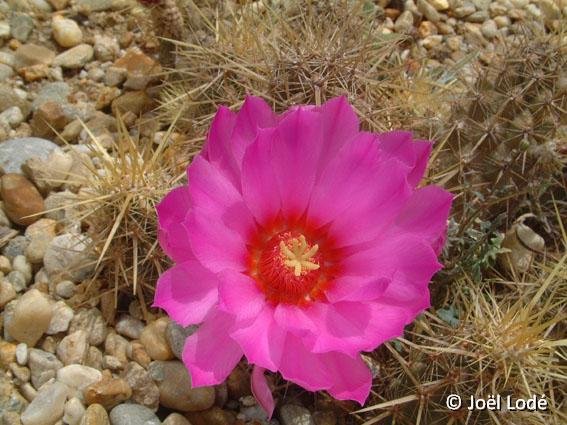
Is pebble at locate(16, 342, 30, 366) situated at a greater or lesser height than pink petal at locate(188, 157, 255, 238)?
lesser

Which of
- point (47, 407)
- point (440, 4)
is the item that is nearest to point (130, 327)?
point (47, 407)

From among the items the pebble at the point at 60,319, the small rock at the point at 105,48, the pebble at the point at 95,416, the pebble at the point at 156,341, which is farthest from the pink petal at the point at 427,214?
the small rock at the point at 105,48

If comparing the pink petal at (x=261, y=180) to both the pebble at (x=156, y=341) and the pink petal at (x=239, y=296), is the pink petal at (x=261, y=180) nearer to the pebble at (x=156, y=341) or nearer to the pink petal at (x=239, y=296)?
the pink petal at (x=239, y=296)

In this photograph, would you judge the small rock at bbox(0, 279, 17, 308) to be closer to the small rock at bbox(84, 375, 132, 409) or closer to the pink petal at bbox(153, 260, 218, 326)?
the small rock at bbox(84, 375, 132, 409)

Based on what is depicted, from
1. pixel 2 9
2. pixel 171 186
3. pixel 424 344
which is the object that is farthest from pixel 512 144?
pixel 2 9

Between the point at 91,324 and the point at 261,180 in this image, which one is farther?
the point at 91,324

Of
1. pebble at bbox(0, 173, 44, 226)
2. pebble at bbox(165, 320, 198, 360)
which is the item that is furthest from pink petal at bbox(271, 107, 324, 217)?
pebble at bbox(0, 173, 44, 226)

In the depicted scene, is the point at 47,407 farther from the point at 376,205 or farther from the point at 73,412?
the point at 376,205
